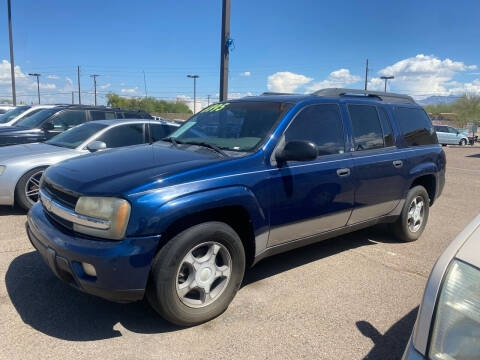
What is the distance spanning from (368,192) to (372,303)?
1252 mm

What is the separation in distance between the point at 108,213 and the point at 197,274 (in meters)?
0.83

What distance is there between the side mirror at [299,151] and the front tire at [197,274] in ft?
2.65

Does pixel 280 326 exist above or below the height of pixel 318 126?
below

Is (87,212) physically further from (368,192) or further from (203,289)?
(368,192)

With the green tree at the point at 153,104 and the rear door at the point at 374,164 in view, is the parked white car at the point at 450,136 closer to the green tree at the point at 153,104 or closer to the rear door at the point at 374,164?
the rear door at the point at 374,164

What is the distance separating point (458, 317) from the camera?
1.64m

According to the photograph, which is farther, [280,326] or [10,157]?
[10,157]

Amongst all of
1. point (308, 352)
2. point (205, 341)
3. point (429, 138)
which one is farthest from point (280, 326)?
point (429, 138)

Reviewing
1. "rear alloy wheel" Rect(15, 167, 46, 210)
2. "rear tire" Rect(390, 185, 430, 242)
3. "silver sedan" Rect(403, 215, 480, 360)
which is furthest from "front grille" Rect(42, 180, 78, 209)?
"rear tire" Rect(390, 185, 430, 242)

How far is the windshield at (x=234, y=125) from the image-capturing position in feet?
11.9

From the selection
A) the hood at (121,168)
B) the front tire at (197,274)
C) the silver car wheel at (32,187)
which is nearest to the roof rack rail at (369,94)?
the hood at (121,168)

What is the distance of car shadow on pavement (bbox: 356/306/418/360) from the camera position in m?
2.75

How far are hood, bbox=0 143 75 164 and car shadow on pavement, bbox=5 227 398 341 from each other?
81.5 inches

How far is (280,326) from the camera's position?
10.00 feet
